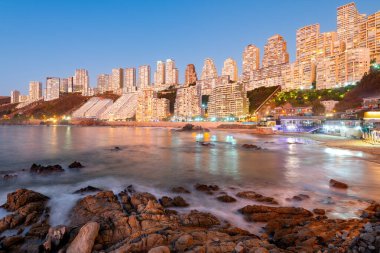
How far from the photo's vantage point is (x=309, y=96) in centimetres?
10044

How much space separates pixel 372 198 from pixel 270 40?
189692 mm

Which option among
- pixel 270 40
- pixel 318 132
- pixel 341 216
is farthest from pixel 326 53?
pixel 341 216

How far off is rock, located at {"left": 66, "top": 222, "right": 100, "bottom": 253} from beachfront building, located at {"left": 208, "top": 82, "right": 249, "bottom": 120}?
11002 cm

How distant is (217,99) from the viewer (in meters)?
128

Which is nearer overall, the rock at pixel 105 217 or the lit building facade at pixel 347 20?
the rock at pixel 105 217

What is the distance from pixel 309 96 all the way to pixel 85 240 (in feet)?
356

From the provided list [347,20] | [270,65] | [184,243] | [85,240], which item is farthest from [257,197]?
[270,65]

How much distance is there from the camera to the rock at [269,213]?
8.84 metres

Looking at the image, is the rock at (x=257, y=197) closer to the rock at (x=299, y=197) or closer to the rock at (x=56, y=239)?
the rock at (x=299, y=197)

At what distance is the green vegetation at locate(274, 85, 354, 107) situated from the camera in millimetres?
92062

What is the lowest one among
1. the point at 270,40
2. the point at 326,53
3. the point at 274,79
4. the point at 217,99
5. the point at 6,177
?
the point at 6,177

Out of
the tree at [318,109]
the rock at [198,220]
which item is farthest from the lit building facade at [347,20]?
the rock at [198,220]

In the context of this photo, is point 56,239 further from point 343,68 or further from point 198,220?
point 343,68

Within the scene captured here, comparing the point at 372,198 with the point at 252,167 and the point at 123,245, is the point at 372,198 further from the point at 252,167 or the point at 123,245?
the point at 123,245
